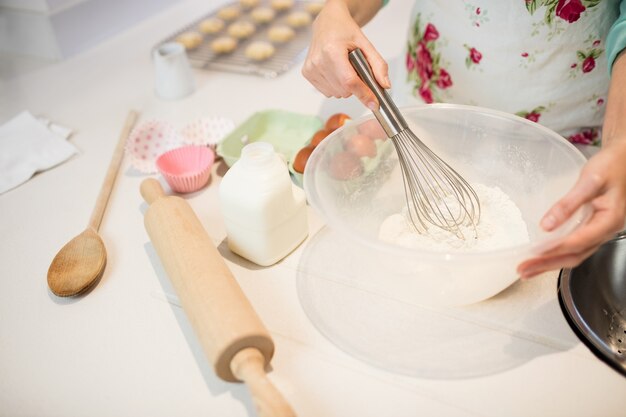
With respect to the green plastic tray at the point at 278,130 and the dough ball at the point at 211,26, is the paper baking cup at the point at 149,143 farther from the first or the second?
the dough ball at the point at 211,26

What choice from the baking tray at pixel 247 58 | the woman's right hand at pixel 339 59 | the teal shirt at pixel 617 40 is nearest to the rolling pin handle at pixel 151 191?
the woman's right hand at pixel 339 59

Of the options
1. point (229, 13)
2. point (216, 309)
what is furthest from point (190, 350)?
point (229, 13)

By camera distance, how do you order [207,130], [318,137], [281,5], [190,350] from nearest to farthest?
[190,350], [318,137], [207,130], [281,5]

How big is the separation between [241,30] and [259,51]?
0.40 feet

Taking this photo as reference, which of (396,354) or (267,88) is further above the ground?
(267,88)

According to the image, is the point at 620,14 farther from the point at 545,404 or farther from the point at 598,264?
the point at 545,404

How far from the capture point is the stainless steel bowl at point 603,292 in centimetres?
60

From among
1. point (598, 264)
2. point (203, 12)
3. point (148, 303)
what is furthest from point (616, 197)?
point (203, 12)

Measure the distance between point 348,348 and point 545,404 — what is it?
207mm

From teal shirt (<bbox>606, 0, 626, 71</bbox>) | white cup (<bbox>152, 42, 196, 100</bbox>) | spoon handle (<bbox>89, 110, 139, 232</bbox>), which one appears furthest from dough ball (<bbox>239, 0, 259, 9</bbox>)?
teal shirt (<bbox>606, 0, 626, 71</bbox>)

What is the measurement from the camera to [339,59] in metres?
0.63

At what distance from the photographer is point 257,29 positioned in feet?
4.46

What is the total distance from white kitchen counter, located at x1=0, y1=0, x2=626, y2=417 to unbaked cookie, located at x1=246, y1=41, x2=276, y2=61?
49 centimetres

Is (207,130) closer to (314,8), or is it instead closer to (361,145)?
(361,145)
